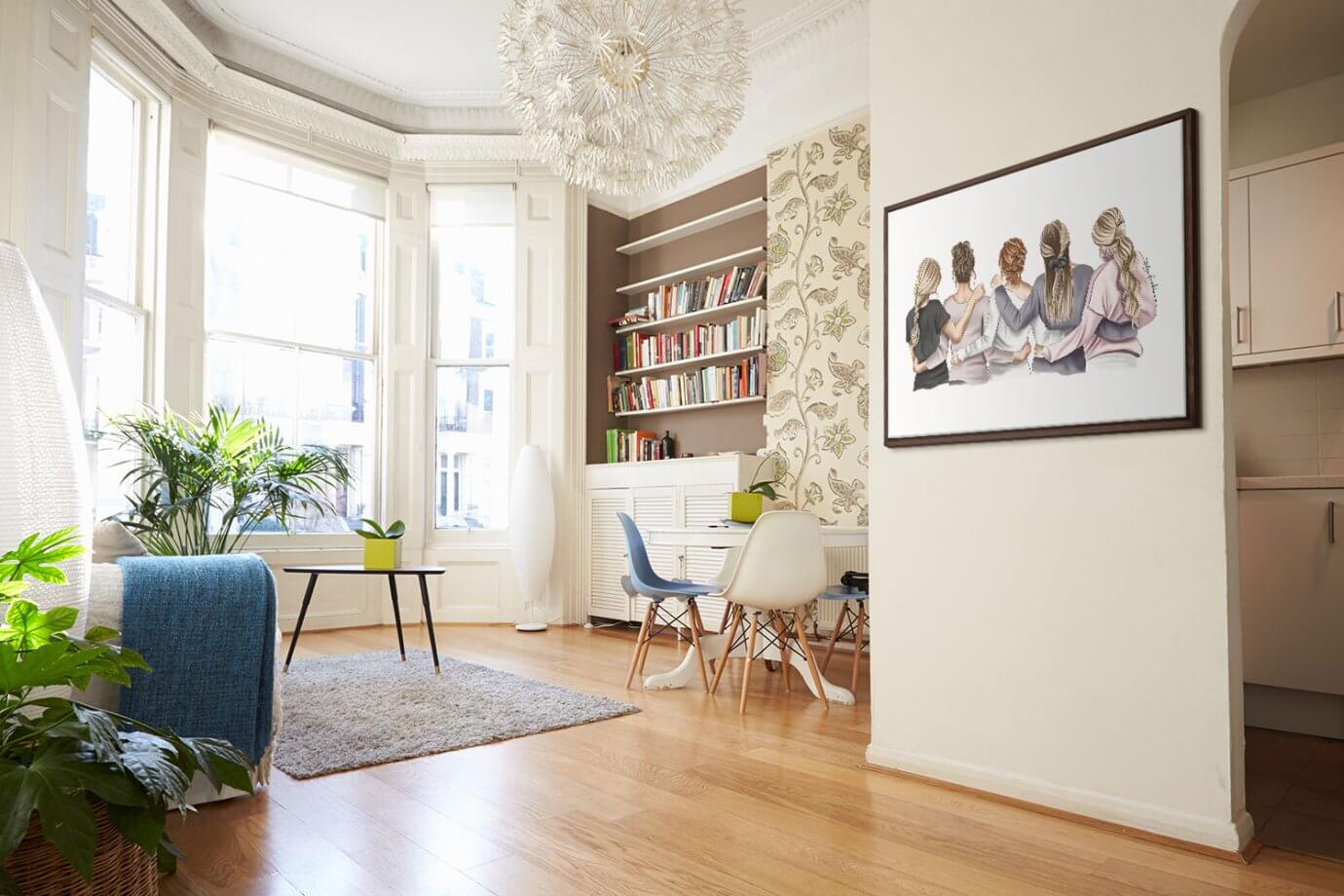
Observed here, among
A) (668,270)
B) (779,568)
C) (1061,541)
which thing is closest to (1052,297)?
(1061,541)

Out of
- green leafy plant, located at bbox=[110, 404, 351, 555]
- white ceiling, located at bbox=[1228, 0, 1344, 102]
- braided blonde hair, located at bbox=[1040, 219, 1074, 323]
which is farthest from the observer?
green leafy plant, located at bbox=[110, 404, 351, 555]

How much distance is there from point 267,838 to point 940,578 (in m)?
2.01

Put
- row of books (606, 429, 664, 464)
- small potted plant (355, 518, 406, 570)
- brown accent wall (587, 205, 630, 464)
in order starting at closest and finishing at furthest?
small potted plant (355, 518, 406, 570) → row of books (606, 429, 664, 464) → brown accent wall (587, 205, 630, 464)

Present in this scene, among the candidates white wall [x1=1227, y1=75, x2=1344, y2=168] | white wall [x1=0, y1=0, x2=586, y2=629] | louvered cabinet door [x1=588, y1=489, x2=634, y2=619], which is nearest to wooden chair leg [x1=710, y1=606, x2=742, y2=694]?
louvered cabinet door [x1=588, y1=489, x2=634, y2=619]

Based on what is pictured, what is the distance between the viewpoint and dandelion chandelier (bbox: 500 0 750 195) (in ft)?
10.7

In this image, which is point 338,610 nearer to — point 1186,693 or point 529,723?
point 529,723

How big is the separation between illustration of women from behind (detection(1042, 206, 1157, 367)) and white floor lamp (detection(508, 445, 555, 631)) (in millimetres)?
4276

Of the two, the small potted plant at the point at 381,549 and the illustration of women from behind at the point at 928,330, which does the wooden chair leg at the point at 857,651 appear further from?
the small potted plant at the point at 381,549

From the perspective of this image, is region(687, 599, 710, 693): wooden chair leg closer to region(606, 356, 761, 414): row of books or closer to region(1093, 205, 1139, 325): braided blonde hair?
region(606, 356, 761, 414): row of books

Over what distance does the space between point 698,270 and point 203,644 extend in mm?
4415

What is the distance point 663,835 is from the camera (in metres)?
2.21

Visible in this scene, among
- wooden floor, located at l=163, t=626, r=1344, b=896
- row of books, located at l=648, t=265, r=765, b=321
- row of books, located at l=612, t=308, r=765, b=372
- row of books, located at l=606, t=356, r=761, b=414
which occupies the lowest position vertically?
wooden floor, located at l=163, t=626, r=1344, b=896

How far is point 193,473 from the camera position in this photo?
4566mm

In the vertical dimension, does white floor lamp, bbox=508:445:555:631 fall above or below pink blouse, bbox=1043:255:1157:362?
below
